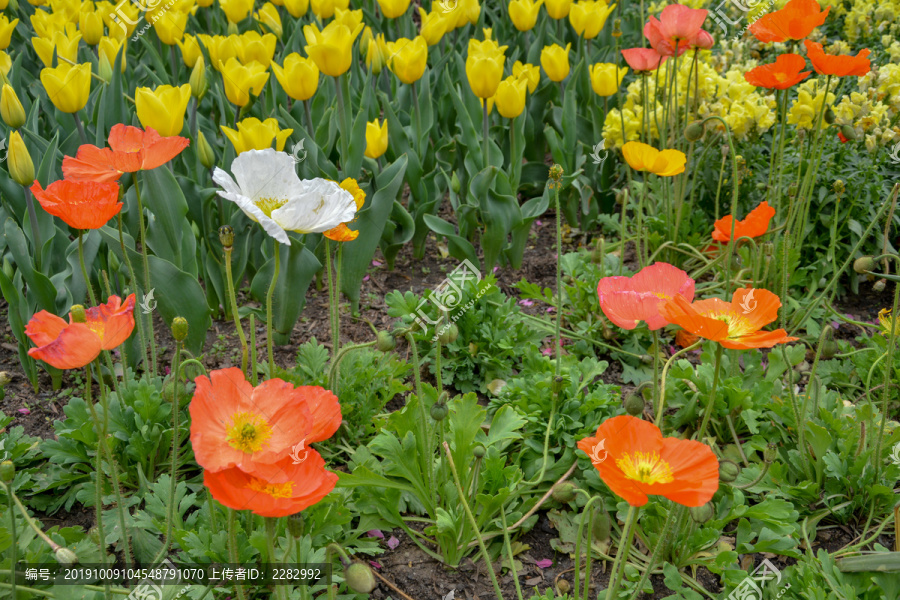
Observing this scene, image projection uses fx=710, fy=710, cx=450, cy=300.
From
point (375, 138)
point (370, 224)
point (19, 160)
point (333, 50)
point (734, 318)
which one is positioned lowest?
point (370, 224)

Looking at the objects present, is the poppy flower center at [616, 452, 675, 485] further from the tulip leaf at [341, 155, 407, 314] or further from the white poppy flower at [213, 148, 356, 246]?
the tulip leaf at [341, 155, 407, 314]

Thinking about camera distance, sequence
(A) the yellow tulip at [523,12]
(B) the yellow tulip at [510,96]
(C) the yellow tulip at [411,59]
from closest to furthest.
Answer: (B) the yellow tulip at [510,96] → (C) the yellow tulip at [411,59] → (A) the yellow tulip at [523,12]

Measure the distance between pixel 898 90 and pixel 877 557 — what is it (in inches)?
78.0

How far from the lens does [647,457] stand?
3.84 ft

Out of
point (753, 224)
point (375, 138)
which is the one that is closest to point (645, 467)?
point (753, 224)

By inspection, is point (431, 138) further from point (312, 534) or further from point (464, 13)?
point (312, 534)

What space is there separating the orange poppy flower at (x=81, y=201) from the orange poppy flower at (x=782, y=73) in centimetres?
184

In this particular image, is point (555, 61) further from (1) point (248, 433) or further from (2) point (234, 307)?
(1) point (248, 433)

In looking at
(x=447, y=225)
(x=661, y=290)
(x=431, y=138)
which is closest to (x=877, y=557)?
(x=661, y=290)

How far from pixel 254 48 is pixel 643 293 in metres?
1.95

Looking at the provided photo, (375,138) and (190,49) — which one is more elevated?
(190,49)

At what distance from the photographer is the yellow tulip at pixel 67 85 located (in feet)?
7.27

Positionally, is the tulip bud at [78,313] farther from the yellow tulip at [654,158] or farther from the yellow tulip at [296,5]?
the yellow tulip at [296,5]

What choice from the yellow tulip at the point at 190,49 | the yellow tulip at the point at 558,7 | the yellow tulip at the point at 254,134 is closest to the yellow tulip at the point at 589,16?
the yellow tulip at the point at 558,7
